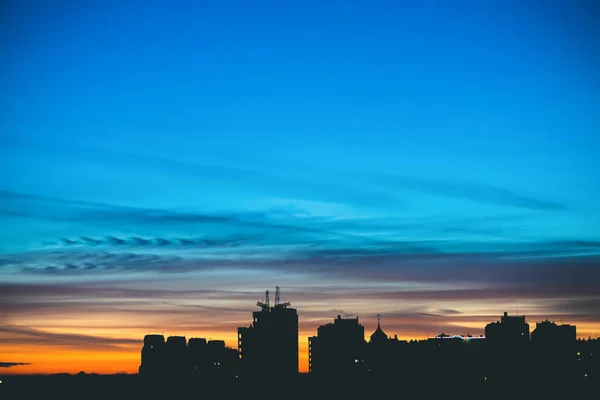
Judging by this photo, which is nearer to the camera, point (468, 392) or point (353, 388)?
point (468, 392)

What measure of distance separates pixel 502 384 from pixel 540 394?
8678mm

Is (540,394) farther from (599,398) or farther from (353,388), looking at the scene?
(353,388)

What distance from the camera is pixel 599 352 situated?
189 m

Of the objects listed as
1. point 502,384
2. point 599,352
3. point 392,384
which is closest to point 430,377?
point 392,384

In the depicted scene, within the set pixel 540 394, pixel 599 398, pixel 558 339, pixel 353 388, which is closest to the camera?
pixel 599 398

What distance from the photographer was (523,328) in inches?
7559

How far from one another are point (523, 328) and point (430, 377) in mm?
26018

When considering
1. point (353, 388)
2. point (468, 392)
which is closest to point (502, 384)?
point (468, 392)

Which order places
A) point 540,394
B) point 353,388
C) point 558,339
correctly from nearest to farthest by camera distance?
point 540,394
point 558,339
point 353,388

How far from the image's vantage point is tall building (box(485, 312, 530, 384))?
18062cm

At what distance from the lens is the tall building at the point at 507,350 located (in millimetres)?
180625

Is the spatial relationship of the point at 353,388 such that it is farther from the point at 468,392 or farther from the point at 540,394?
the point at 540,394

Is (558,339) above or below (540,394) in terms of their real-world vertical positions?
above

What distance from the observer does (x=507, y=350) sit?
187000mm
